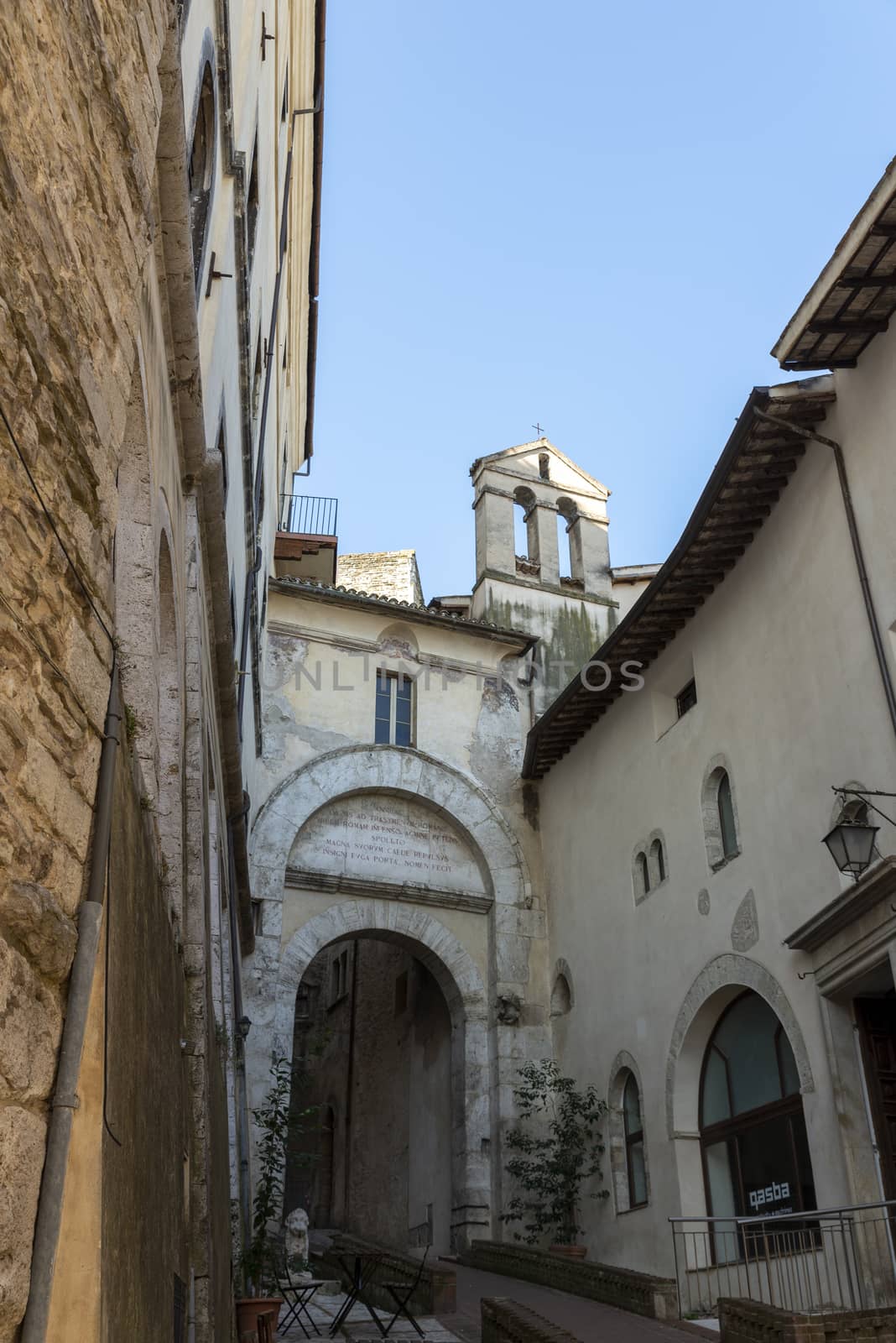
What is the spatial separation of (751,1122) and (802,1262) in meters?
1.93

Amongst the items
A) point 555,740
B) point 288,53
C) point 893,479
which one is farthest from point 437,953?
point 288,53

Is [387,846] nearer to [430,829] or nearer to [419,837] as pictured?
[419,837]

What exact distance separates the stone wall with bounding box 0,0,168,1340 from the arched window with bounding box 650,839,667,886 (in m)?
10.9

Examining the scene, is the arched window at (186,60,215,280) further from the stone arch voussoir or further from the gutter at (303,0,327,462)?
the gutter at (303,0,327,462)

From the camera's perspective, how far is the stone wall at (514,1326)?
786cm

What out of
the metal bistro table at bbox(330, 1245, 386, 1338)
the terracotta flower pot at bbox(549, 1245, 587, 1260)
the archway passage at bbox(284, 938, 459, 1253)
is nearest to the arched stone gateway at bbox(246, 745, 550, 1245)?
the archway passage at bbox(284, 938, 459, 1253)

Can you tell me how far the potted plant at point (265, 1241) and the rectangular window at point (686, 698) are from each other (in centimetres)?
609

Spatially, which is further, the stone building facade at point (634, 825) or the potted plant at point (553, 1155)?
the potted plant at point (553, 1155)

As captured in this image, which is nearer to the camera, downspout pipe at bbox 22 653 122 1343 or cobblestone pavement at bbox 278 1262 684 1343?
downspout pipe at bbox 22 653 122 1343

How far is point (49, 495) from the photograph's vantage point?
2.91 m

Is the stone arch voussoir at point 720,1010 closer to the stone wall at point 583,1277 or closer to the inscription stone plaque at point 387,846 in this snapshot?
the stone wall at point 583,1277

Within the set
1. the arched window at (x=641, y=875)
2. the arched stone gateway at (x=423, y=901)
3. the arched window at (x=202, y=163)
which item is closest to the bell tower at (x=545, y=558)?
the arched stone gateway at (x=423, y=901)

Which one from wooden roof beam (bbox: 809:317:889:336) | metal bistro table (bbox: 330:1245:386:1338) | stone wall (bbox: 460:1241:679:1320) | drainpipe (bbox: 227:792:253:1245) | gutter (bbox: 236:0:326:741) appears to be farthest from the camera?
gutter (bbox: 236:0:326:741)

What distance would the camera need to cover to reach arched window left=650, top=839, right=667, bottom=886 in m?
13.5
